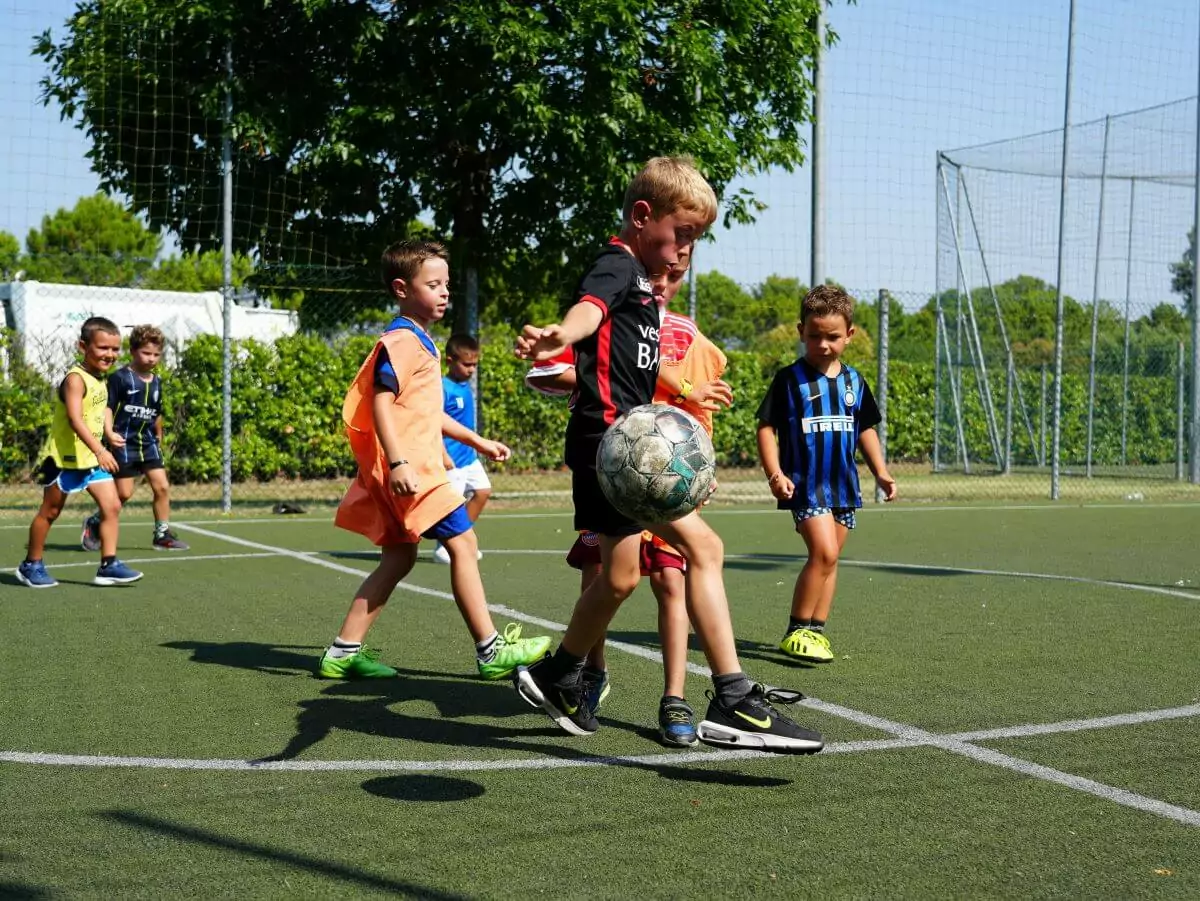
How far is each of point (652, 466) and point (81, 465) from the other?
5.91 m

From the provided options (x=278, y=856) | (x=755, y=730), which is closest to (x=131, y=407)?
(x=755, y=730)

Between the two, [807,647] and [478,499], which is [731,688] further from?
[478,499]

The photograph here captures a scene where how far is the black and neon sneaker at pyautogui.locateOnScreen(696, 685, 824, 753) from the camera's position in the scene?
4.14 m

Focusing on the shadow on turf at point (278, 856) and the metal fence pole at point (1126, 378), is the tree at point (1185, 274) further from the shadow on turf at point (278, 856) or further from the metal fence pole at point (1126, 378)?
the shadow on turf at point (278, 856)

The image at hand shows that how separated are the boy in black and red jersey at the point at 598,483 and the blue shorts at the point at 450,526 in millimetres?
1136

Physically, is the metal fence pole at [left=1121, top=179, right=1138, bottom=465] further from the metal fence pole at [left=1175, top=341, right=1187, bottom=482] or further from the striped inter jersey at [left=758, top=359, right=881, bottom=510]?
the striped inter jersey at [left=758, top=359, right=881, bottom=510]

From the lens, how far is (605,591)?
4488 mm

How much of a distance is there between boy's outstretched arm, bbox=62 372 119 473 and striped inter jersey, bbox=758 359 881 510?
165 inches

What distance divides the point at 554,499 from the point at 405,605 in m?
8.76

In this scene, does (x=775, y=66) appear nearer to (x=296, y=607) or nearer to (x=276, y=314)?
(x=276, y=314)

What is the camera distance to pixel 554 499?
16.5m

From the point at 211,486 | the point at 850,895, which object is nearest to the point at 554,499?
the point at 211,486

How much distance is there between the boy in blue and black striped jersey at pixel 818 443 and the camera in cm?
638

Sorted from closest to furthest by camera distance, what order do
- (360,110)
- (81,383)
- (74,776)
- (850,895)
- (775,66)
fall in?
(850,895) → (74,776) → (81,383) → (360,110) → (775,66)
